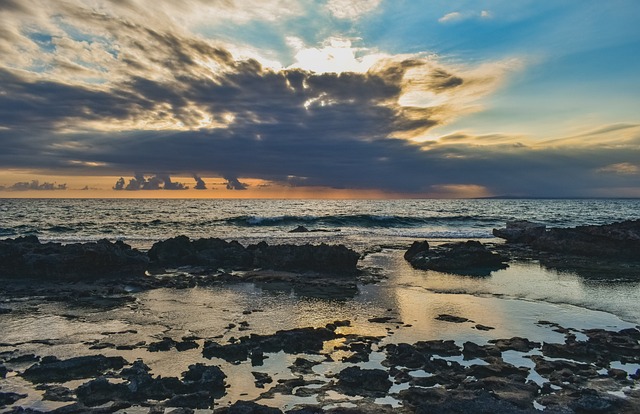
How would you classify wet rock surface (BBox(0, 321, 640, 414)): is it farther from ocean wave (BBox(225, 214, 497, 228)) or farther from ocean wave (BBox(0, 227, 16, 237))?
ocean wave (BBox(225, 214, 497, 228))

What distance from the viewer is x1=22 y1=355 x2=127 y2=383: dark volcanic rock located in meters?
8.47

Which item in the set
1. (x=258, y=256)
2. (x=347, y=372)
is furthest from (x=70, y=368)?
(x=258, y=256)

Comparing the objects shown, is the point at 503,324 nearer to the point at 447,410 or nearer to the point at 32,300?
the point at 447,410

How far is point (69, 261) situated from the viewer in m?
20.6

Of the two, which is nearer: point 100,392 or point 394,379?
point 100,392

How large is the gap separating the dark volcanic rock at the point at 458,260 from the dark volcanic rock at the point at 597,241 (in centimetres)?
824

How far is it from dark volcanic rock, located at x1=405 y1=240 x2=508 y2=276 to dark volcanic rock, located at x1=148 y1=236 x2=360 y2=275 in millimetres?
4544

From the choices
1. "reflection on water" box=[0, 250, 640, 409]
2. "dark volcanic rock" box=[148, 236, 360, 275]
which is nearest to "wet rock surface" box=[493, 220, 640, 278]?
"reflection on water" box=[0, 250, 640, 409]

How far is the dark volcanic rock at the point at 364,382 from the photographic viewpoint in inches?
309

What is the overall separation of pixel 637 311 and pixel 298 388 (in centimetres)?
1257

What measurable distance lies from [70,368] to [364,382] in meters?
5.99

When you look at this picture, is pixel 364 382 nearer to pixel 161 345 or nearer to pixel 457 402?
pixel 457 402

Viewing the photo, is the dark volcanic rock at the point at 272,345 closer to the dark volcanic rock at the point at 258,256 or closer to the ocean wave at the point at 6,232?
the dark volcanic rock at the point at 258,256

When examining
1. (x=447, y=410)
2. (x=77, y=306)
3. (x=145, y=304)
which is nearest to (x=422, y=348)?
(x=447, y=410)
